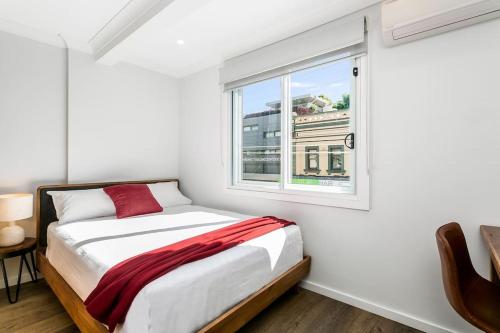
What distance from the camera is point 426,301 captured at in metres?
1.75

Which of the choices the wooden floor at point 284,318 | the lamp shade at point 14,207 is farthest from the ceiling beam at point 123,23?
the wooden floor at point 284,318

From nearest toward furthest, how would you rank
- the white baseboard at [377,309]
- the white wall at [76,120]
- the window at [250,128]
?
the white baseboard at [377,309], the white wall at [76,120], the window at [250,128]

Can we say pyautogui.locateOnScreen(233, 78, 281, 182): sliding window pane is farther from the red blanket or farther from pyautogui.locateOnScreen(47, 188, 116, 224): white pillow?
pyautogui.locateOnScreen(47, 188, 116, 224): white pillow

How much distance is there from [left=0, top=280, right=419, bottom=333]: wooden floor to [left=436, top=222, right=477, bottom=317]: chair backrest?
0.68 meters

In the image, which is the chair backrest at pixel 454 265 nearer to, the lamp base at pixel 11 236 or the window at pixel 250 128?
the window at pixel 250 128

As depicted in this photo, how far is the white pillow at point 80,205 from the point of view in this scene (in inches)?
90.0

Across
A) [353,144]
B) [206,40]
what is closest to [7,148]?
[206,40]

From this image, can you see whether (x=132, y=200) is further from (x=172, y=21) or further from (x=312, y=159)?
(x=312, y=159)

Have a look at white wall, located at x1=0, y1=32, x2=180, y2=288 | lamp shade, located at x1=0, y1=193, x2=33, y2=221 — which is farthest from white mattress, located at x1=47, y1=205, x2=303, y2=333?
white wall, located at x1=0, y1=32, x2=180, y2=288

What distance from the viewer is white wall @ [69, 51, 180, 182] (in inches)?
107

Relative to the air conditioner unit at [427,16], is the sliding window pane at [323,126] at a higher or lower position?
lower

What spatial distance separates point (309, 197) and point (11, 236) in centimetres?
258

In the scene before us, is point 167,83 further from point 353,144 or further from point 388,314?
point 388,314

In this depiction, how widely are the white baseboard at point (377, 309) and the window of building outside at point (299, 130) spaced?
0.86 meters
